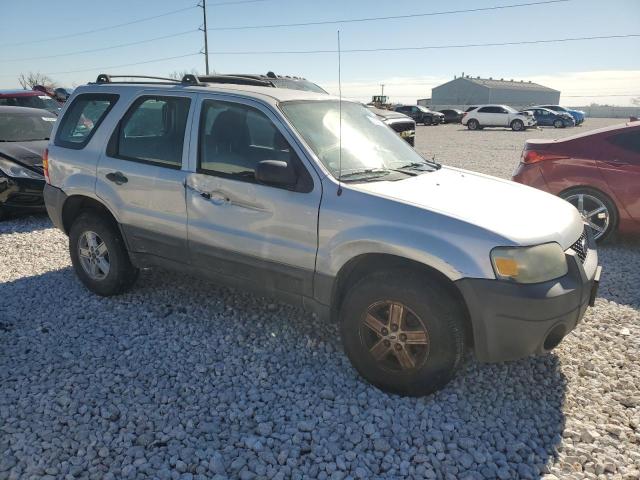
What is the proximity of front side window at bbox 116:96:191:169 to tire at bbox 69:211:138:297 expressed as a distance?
0.70 meters

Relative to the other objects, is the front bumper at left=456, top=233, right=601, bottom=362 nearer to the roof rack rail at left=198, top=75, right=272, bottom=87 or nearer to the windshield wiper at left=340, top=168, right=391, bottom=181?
the windshield wiper at left=340, top=168, right=391, bottom=181

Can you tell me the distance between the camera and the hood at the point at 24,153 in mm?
7309

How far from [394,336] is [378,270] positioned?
409 millimetres

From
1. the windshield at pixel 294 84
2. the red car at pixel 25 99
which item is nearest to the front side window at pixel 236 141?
the windshield at pixel 294 84

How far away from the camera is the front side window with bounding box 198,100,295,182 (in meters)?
3.46

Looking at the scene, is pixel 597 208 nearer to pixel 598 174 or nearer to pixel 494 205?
pixel 598 174

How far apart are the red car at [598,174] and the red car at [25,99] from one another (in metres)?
10.9

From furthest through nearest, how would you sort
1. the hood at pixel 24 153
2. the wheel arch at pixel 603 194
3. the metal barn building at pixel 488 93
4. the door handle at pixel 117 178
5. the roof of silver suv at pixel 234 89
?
1. the metal barn building at pixel 488 93
2. the hood at pixel 24 153
3. the wheel arch at pixel 603 194
4. the door handle at pixel 117 178
5. the roof of silver suv at pixel 234 89

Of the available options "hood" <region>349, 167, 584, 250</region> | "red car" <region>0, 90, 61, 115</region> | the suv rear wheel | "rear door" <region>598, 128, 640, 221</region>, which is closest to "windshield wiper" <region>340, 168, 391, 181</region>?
"hood" <region>349, 167, 584, 250</region>

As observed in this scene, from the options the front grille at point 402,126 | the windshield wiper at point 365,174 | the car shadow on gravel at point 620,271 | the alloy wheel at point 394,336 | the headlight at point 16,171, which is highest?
the front grille at point 402,126

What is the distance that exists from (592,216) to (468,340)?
13.0ft

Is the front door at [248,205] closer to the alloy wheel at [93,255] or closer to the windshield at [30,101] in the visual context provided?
the alloy wheel at [93,255]

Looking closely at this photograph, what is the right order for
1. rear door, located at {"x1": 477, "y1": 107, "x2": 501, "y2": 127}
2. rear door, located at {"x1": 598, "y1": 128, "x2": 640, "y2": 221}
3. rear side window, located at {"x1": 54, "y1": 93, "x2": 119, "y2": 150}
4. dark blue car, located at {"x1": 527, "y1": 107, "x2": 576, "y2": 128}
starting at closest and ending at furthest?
rear side window, located at {"x1": 54, "y1": 93, "x2": 119, "y2": 150} → rear door, located at {"x1": 598, "y1": 128, "x2": 640, "y2": 221} → rear door, located at {"x1": 477, "y1": 107, "x2": 501, "y2": 127} → dark blue car, located at {"x1": 527, "y1": 107, "x2": 576, "y2": 128}

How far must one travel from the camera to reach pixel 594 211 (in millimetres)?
5969
